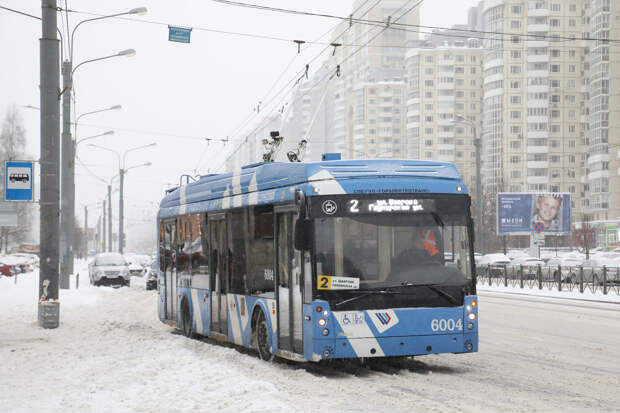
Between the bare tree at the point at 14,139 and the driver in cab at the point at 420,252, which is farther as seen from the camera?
the bare tree at the point at 14,139

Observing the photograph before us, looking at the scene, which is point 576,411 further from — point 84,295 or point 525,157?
point 525,157

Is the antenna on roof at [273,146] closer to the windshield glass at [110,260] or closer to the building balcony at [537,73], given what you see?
the windshield glass at [110,260]

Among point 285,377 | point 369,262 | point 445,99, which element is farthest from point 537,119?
point 285,377

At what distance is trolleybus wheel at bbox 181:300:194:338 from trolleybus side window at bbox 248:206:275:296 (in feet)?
12.2

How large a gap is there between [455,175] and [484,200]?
76089 mm

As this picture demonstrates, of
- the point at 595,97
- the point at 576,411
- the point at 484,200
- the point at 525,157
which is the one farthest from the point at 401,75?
the point at 576,411

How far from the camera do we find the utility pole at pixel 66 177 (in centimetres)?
3161

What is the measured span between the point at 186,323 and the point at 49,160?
460 cm

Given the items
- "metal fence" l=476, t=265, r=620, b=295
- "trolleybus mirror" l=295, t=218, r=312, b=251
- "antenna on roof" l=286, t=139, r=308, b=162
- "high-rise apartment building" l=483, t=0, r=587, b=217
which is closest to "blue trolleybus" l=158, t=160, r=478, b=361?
"trolleybus mirror" l=295, t=218, r=312, b=251

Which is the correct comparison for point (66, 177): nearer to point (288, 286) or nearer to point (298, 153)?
point (298, 153)

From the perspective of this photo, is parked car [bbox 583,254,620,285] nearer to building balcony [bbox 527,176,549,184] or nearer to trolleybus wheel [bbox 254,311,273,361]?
trolleybus wheel [bbox 254,311,273,361]

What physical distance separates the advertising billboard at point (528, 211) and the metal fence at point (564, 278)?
3994 mm

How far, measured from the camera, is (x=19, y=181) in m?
17.6

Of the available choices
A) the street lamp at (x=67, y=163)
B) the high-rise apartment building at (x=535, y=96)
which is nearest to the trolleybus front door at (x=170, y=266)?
the street lamp at (x=67, y=163)
